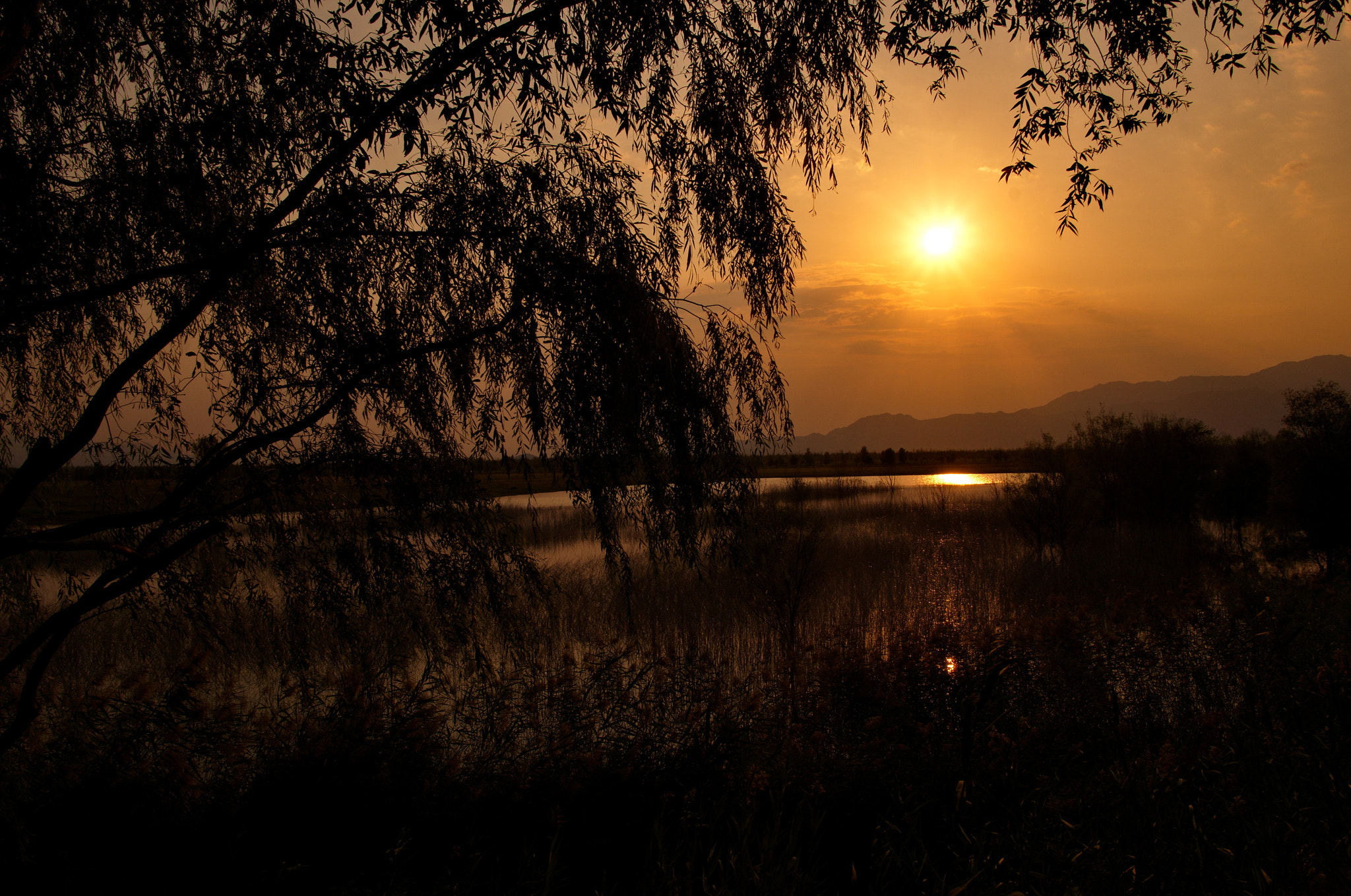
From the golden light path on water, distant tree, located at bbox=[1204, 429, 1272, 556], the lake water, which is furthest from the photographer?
the golden light path on water

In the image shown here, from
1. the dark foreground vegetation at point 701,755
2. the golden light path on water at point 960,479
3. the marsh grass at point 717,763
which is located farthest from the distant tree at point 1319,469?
the golden light path on water at point 960,479

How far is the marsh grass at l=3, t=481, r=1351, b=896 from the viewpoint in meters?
3.15

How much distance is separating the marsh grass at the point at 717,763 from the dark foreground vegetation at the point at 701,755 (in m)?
0.03

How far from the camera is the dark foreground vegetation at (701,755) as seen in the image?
3199 millimetres

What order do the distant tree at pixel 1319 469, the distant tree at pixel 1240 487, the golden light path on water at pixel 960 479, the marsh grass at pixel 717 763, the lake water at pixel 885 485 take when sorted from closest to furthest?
the marsh grass at pixel 717 763, the distant tree at pixel 1319 469, the distant tree at pixel 1240 487, the lake water at pixel 885 485, the golden light path on water at pixel 960 479

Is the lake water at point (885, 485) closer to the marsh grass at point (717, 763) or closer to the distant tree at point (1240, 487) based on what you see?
the distant tree at point (1240, 487)

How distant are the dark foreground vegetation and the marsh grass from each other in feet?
0.10

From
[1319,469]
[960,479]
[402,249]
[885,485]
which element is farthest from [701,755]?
[960,479]

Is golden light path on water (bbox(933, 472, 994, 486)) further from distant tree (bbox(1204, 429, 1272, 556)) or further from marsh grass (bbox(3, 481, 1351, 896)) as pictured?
marsh grass (bbox(3, 481, 1351, 896))

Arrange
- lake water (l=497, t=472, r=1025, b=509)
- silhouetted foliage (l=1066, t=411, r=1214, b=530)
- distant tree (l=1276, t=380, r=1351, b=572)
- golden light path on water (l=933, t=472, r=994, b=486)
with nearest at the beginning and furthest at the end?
distant tree (l=1276, t=380, r=1351, b=572) → silhouetted foliage (l=1066, t=411, r=1214, b=530) → lake water (l=497, t=472, r=1025, b=509) → golden light path on water (l=933, t=472, r=994, b=486)

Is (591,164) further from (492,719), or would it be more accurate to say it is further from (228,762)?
(228,762)

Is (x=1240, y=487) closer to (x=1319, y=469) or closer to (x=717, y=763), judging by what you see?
(x=1319, y=469)

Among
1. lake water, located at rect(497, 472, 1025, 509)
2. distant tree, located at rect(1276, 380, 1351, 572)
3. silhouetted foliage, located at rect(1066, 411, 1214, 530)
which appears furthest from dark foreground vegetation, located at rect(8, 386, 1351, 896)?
lake water, located at rect(497, 472, 1025, 509)

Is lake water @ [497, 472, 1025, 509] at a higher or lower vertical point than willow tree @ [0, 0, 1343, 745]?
lower
